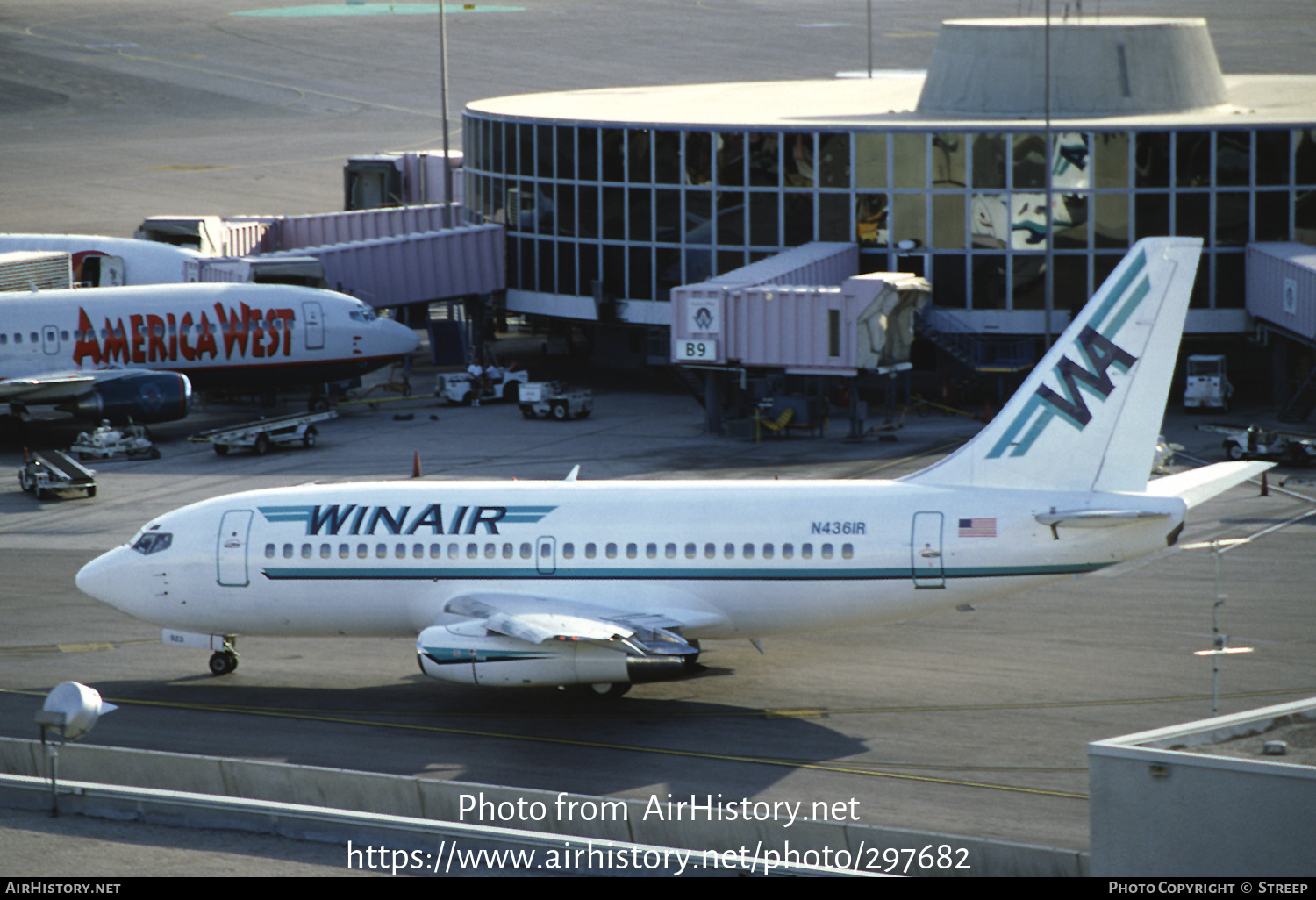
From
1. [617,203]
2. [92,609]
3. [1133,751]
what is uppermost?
[617,203]

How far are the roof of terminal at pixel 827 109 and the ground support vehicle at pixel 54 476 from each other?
28785 millimetres

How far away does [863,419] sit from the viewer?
217 ft

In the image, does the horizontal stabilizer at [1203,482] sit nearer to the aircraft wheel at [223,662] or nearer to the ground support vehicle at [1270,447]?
the aircraft wheel at [223,662]

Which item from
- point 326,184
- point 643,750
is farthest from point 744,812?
point 326,184

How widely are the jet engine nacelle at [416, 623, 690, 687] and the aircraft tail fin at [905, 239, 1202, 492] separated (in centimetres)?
741

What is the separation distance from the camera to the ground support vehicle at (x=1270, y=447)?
56250 millimetres

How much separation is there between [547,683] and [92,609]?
57.0 feet

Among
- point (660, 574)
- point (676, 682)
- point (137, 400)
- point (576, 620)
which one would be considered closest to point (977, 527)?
point (660, 574)

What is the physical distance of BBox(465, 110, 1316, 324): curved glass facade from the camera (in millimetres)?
69062

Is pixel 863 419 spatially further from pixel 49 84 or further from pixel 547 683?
pixel 49 84

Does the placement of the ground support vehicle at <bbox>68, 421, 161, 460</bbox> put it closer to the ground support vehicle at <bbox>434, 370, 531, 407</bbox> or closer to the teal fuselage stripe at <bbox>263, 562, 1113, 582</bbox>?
the ground support vehicle at <bbox>434, 370, 531, 407</bbox>

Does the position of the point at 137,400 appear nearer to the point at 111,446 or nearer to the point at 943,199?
the point at 111,446

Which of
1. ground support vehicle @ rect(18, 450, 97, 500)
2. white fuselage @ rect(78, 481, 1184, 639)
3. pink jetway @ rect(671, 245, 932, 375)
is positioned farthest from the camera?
pink jetway @ rect(671, 245, 932, 375)

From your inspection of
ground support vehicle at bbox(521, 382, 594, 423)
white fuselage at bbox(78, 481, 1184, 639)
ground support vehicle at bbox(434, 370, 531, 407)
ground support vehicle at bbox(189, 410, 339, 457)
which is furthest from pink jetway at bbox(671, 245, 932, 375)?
white fuselage at bbox(78, 481, 1184, 639)
